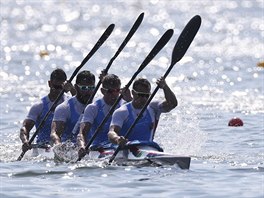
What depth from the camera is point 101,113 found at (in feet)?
49.6

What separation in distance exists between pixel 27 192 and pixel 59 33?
32.8 metres

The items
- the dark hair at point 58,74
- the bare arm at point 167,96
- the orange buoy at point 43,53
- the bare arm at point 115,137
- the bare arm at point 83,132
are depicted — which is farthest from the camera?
the orange buoy at point 43,53

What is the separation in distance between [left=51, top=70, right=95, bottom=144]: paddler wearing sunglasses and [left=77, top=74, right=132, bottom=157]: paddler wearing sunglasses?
32 centimetres

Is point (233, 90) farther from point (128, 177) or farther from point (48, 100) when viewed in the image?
point (128, 177)

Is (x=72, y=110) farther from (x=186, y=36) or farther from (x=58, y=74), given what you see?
(x=186, y=36)

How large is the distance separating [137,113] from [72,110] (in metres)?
1.48

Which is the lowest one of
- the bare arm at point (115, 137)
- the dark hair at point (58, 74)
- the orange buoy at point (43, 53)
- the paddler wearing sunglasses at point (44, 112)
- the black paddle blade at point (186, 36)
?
the bare arm at point (115, 137)

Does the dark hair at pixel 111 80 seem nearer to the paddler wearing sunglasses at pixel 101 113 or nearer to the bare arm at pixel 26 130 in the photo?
the paddler wearing sunglasses at pixel 101 113

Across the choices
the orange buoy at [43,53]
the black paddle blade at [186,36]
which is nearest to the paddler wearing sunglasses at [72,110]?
the black paddle blade at [186,36]

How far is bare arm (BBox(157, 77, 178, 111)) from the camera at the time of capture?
14.0 meters

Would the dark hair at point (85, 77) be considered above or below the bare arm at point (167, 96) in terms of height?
above

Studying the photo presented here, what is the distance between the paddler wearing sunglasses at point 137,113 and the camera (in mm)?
14180

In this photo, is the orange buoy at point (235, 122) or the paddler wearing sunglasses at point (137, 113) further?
the orange buoy at point (235, 122)

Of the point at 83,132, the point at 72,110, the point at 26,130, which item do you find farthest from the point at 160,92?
the point at 83,132
